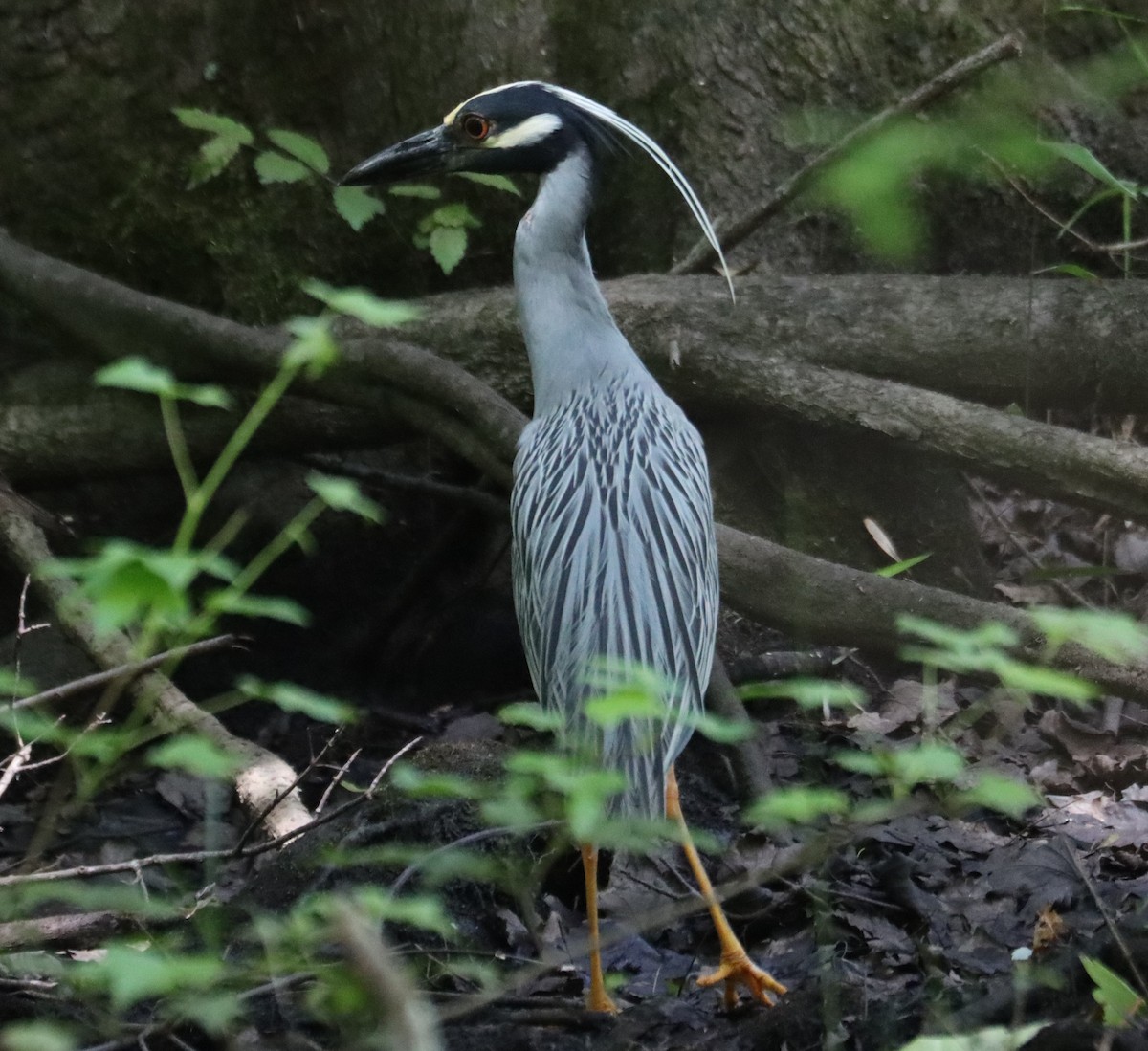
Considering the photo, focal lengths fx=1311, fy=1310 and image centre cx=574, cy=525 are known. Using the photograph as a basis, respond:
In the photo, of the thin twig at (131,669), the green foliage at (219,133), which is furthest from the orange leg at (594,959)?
the green foliage at (219,133)

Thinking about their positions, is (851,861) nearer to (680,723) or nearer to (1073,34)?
(680,723)

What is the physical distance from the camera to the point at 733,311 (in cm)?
411

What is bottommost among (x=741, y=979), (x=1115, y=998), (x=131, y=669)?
(x=741, y=979)

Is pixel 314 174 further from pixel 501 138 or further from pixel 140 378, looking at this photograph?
pixel 140 378

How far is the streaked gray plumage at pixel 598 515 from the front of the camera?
2922mm

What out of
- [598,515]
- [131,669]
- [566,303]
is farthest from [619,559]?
[131,669]

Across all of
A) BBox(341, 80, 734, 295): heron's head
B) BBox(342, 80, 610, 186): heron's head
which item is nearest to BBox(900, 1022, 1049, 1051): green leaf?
BBox(341, 80, 734, 295): heron's head

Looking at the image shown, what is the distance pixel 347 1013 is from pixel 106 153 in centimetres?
368

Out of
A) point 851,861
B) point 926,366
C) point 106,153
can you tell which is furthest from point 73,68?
point 851,861

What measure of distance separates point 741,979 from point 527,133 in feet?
7.74

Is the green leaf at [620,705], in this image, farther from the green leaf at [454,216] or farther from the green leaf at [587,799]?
the green leaf at [454,216]

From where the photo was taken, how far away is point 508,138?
12.5 ft

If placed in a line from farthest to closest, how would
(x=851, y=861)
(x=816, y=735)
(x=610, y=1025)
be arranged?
(x=816, y=735)
(x=851, y=861)
(x=610, y=1025)

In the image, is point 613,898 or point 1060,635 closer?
point 1060,635
